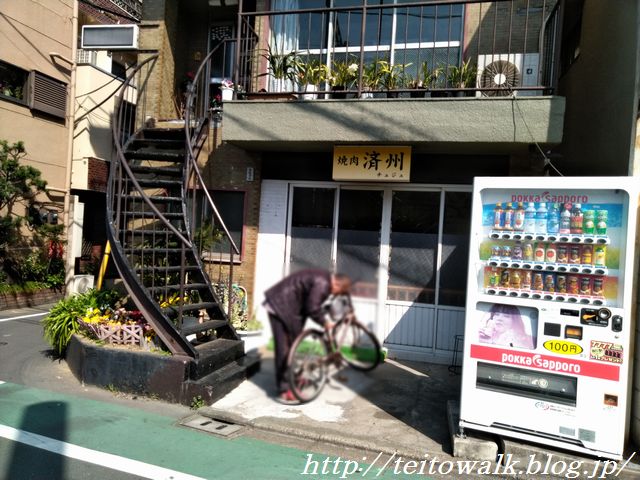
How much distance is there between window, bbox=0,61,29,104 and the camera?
480 inches

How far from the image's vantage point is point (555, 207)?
4.32 metres

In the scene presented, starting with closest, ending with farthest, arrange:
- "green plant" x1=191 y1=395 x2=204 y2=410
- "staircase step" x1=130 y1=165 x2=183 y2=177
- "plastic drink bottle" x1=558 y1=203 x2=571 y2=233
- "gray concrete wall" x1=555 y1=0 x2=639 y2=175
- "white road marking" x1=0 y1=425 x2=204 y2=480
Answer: "plastic drink bottle" x1=558 y1=203 x2=571 y2=233 < "white road marking" x1=0 y1=425 x2=204 y2=480 < "green plant" x1=191 y1=395 x2=204 y2=410 < "gray concrete wall" x1=555 y1=0 x2=639 y2=175 < "staircase step" x1=130 y1=165 x2=183 y2=177

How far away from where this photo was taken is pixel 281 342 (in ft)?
2.49

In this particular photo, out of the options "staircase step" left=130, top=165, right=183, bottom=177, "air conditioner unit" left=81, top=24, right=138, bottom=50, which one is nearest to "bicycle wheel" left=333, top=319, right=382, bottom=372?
"staircase step" left=130, top=165, right=183, bottom=177

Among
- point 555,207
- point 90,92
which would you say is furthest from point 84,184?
point 555,207

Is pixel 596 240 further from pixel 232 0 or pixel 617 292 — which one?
pixel 232 0

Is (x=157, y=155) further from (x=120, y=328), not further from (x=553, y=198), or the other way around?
(x=553, y=198)

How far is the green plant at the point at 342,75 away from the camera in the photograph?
6.64 m

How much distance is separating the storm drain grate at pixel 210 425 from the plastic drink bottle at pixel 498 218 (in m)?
3.55

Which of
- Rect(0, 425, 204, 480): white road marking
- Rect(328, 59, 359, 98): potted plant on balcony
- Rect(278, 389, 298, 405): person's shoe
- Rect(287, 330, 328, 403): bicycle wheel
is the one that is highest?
Rect(328, 59, 359, 98): potted plant on balcony

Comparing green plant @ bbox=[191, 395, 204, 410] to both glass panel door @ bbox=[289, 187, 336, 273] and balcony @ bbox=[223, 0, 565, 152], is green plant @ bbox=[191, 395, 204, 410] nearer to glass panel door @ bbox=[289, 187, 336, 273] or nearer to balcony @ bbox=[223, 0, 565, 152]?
balcony @ bbox=[223, 0, 565, 152]

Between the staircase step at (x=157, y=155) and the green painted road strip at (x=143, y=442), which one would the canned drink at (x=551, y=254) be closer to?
the green painted road strip at (x=143, y=442)

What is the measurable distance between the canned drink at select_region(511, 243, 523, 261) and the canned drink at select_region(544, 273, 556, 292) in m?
0.62

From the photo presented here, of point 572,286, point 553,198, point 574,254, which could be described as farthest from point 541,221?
point 572,286
